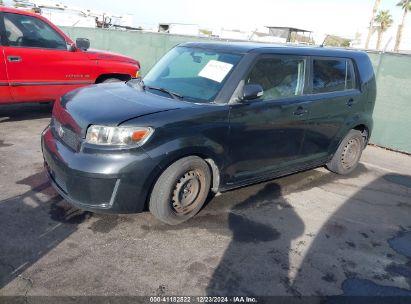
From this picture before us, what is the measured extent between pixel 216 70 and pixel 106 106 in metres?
1.27

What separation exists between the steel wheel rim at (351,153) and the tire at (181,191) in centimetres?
276

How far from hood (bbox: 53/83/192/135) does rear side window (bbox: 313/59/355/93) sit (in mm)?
1987

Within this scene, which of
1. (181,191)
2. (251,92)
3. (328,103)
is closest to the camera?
(181,191)

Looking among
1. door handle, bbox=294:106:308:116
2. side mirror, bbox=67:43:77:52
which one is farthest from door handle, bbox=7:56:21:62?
door handle, bbox=294:106:308:116

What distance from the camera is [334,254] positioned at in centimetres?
368

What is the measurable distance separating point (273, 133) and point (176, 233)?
5.23 ft

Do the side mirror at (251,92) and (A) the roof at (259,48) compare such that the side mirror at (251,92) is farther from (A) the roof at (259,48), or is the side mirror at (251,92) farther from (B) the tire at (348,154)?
(B) the tire at (348,154)

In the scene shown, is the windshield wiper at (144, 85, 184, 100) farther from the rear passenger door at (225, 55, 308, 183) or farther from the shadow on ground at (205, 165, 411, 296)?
the shadow on ground at (205, 165, 411, 296)

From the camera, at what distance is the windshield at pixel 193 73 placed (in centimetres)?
410

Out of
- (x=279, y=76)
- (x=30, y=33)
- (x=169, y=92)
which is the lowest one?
(x=169, y=92)

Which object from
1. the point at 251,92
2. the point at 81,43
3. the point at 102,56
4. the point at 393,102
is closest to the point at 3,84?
the point at 81,43

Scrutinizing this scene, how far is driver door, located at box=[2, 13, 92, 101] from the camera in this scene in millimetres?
6438

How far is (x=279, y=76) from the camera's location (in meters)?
4.46

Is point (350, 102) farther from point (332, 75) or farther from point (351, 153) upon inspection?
point (351, 153)
